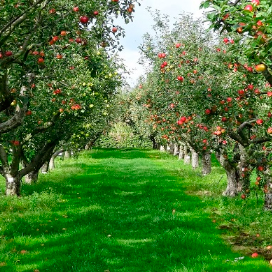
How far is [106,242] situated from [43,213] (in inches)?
156

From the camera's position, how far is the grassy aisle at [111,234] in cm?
888

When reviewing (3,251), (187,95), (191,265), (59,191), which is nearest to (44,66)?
(3,251)

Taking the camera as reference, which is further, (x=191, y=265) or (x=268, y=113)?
(x=268, y=113)

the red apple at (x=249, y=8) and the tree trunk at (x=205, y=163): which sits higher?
the red apple at (x=249, y=8)

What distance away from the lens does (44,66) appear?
977 cm

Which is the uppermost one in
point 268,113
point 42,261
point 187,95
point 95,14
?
point 95,14

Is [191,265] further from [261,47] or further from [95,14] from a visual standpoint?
[95,14]

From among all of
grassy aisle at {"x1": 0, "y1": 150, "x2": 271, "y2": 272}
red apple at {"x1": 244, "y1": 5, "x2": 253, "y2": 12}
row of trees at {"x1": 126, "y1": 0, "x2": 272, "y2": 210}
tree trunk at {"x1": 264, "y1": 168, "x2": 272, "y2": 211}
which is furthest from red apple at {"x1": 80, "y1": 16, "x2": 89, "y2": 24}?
tree trunk at {"x1": 264, "y1": 168, "x2": 272, "y2": 211}

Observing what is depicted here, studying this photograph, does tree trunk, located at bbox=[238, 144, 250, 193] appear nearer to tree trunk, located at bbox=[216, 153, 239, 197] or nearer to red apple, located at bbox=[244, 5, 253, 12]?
tree trunk, located at bbox=[216, 153, 239, 197]

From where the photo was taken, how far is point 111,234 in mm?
11531

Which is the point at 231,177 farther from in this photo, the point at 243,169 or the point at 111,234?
the point at 111,234

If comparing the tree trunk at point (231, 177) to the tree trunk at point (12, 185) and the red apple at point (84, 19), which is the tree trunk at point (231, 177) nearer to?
the tree trunk at point (12, 185)

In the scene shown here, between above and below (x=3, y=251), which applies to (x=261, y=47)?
above

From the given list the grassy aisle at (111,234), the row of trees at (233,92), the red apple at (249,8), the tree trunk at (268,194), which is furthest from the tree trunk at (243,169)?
the red apple at (249,8)
